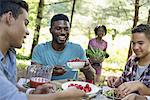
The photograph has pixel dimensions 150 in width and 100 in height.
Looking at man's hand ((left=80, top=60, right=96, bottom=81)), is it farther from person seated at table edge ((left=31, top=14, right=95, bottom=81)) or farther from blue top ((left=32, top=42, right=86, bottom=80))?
blue top ((left=32, top=42, right=86, bottom=80))

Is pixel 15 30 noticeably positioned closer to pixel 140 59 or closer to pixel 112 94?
pixel 112 94

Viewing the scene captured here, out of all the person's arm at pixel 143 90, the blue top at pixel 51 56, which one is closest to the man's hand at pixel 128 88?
the person's arm at pixel 143 90

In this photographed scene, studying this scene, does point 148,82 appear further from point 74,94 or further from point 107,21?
point 107,21

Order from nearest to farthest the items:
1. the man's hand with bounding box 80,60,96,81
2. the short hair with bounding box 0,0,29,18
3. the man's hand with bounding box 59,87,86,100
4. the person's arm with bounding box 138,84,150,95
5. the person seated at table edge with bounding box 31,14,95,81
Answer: the man's hand with bounding box 59,87,86,100 < the short hair with bounding box 0,0,29,18 < the person's arm with bounding box 138,84,150,95 < the man's hand with bounding box 80,60,96,81 < the person seated at table edge with bounding box 31,14,95,81

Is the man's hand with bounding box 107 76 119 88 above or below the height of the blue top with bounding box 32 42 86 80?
below

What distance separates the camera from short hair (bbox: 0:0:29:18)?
189 cm

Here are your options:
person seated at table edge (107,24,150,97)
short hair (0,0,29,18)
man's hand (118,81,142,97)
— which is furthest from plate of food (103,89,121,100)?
short hair (0,0,29,18)

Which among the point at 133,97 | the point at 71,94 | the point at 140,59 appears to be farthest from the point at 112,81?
the point at 71,94

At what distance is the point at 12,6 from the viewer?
6.35 ft

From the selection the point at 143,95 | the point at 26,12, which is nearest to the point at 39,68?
the point at 26,12

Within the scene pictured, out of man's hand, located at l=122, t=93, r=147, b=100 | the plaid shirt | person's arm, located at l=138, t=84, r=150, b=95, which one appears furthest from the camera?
the plaid shirt

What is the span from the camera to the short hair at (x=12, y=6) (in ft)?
6.20

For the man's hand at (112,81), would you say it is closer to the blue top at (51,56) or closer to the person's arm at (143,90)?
the person's arm at (143,90)

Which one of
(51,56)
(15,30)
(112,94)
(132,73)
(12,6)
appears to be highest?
(12,6)
